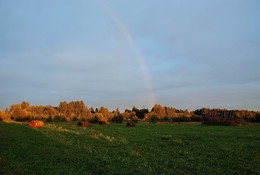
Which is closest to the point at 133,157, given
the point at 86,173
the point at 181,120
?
the point at 86,173

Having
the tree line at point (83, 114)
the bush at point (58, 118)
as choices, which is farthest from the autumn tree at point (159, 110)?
the bush at point (58, 118)

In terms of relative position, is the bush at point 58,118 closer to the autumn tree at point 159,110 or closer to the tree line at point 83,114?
the tree line at point 83,114

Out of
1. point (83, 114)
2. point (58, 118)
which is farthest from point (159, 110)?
point (58, 118)

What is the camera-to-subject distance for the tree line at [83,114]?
53.4 m

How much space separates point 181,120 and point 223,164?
5725 cm

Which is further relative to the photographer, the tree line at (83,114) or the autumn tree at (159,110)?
the autumn tree at (159,110)

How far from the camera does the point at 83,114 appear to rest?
3492 inches

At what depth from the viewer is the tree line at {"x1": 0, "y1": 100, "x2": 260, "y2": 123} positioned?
2103 inches

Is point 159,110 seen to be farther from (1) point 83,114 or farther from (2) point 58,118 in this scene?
(2) point 58,118

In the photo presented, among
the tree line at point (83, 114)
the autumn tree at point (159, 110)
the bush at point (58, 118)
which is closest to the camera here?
the tree line at point (83, 114)

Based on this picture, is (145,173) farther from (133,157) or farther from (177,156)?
(177,156)

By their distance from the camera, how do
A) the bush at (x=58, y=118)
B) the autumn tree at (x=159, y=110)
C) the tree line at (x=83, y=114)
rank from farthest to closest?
the autumn tree at (x=159, y=110)
the bush at (x=58, y=118)
the tree line at (x=83, y=114)

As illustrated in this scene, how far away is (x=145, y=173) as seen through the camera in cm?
732

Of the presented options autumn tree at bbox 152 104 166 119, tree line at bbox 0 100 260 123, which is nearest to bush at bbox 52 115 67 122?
tree line at bbox 0 100 260 123
